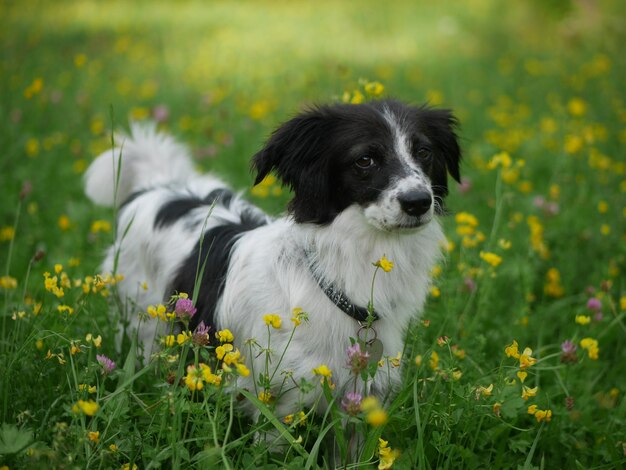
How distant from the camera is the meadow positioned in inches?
81.7

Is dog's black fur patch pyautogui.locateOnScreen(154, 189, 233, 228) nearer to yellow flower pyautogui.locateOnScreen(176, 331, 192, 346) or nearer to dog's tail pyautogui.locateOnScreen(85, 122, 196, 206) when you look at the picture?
dog's tail pyautogui.locateOnScreen(85, 122, 196, 206)

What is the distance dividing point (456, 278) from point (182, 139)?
3.49 m

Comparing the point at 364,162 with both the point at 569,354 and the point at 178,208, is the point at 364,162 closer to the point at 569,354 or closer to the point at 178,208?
the point at 569,354

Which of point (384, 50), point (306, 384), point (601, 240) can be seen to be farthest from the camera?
point (384, 50)

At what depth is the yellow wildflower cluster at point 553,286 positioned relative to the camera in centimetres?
379

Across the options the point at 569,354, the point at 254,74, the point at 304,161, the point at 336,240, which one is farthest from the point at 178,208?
the point at 254,74

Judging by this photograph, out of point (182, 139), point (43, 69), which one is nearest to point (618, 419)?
point (182, 139)

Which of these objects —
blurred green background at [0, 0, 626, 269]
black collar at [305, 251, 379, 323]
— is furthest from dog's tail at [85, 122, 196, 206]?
black collar at [305, 251, 379, 323]

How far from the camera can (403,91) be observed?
7492 millimetres

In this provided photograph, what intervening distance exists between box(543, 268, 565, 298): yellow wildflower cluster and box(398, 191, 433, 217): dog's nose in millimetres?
1783

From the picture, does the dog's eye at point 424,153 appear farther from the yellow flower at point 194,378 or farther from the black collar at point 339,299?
the yellow flower at point 194,378

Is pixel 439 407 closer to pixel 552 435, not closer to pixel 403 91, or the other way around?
pixel 552 435

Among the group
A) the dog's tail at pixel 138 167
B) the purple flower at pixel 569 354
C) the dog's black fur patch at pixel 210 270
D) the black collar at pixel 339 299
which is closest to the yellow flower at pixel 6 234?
the dog's tail at pixel 138 167

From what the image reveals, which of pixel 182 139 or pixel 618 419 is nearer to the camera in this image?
pixel 618 419
